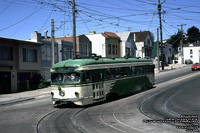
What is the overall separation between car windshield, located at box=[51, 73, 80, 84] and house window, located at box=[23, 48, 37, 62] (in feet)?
55.3

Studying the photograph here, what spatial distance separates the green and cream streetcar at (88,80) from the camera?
1519cm

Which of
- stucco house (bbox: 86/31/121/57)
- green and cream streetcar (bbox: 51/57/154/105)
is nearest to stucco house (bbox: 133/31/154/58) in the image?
stucco house (bbox: 86/31/121/57)

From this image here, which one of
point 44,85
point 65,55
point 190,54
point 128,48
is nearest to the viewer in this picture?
point 44,85

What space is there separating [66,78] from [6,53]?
16.4 metres

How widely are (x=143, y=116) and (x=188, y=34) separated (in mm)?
131451

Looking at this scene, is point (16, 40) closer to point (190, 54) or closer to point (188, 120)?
point (188, 120)

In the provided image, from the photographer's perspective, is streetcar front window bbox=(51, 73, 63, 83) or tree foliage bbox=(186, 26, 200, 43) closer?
streetcar front window bbox=(51, 73, 63, 83)

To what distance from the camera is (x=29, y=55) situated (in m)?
32.3

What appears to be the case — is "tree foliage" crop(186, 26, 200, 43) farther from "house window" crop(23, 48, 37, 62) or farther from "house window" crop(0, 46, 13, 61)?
"house window" crop(0, 46, 13, 61)

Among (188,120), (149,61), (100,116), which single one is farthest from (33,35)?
(188,120)

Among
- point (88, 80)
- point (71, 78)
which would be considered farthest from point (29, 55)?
point (88, 80)

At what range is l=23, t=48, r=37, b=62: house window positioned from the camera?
3166 centimetres

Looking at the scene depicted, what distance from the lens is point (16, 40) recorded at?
2972cm

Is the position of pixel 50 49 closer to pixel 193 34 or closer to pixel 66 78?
pixel 66 78
